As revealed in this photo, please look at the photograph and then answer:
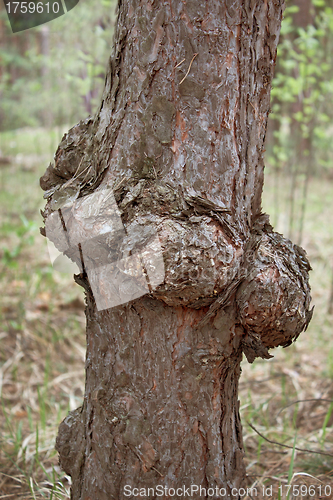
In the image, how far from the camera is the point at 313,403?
223 centimetres

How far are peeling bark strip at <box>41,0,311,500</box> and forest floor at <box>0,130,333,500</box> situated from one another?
41 centimetres

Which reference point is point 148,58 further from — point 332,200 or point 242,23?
point 332,200

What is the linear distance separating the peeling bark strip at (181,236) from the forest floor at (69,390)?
0.41 m

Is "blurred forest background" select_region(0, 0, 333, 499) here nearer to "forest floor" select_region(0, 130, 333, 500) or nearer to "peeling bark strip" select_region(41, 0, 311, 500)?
"forest floor" select_region(0, 130, 333, 500)

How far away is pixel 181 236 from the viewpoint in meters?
0.92

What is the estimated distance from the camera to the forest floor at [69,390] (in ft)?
4.85

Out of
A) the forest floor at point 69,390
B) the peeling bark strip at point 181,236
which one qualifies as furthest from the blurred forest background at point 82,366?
the peeling bark strip at point 181,236

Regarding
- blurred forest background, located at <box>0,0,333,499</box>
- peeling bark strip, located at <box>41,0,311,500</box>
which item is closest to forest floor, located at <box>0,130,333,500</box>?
blurred forest background, located at <box>0,0,333,499</box>

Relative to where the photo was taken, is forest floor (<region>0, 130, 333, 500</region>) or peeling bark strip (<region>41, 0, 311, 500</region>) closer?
peeling bark strip (<region>41, 0, 311, 500</region>)

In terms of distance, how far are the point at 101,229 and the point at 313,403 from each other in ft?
6.17

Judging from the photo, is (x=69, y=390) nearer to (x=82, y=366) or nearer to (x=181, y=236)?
(x=82, y=366)

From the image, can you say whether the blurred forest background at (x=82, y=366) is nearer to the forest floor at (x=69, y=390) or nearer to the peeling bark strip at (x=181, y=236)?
the forest floor at (x=69, y=390)

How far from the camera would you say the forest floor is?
1.48 meters

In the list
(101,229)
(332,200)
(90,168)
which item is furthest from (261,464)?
(332,200)
